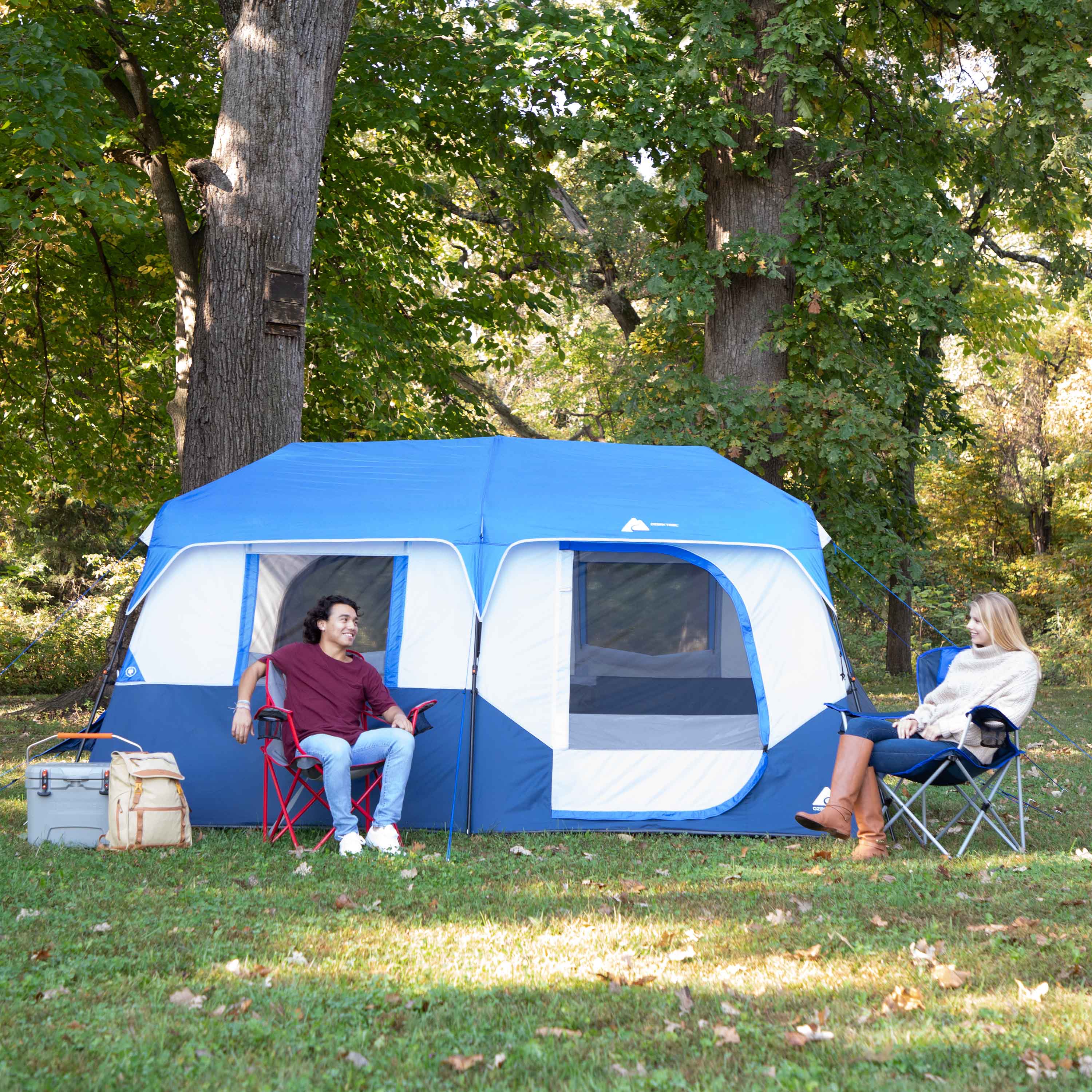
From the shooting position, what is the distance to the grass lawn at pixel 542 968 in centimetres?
270

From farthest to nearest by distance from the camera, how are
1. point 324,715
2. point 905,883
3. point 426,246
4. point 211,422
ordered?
1. point 426,246
2. point 211,422
3. point 324,715
4. point 905,883

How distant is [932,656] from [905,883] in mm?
1590

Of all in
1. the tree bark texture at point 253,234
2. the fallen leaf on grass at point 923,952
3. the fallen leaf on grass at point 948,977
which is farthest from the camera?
the tree bark texture at point 253,234

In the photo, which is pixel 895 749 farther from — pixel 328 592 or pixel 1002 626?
pixel 328 592

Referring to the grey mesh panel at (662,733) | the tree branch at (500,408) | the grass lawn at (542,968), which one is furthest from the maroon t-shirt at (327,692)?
the tree branch at (500,408)

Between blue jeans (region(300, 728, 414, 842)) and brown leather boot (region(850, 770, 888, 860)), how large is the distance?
78.5 inches

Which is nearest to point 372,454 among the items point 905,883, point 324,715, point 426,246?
point 324,715

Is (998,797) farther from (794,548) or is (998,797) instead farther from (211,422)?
(211,422)

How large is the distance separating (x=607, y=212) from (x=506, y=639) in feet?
21.3

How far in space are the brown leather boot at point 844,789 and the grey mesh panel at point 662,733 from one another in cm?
56

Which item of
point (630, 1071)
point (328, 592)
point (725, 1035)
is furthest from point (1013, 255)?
point (630, 1071)

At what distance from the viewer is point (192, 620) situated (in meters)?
5.58

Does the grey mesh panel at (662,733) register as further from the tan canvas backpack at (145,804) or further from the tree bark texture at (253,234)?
the tree bark texture at (253,234)

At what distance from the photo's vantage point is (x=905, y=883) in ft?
14.4
